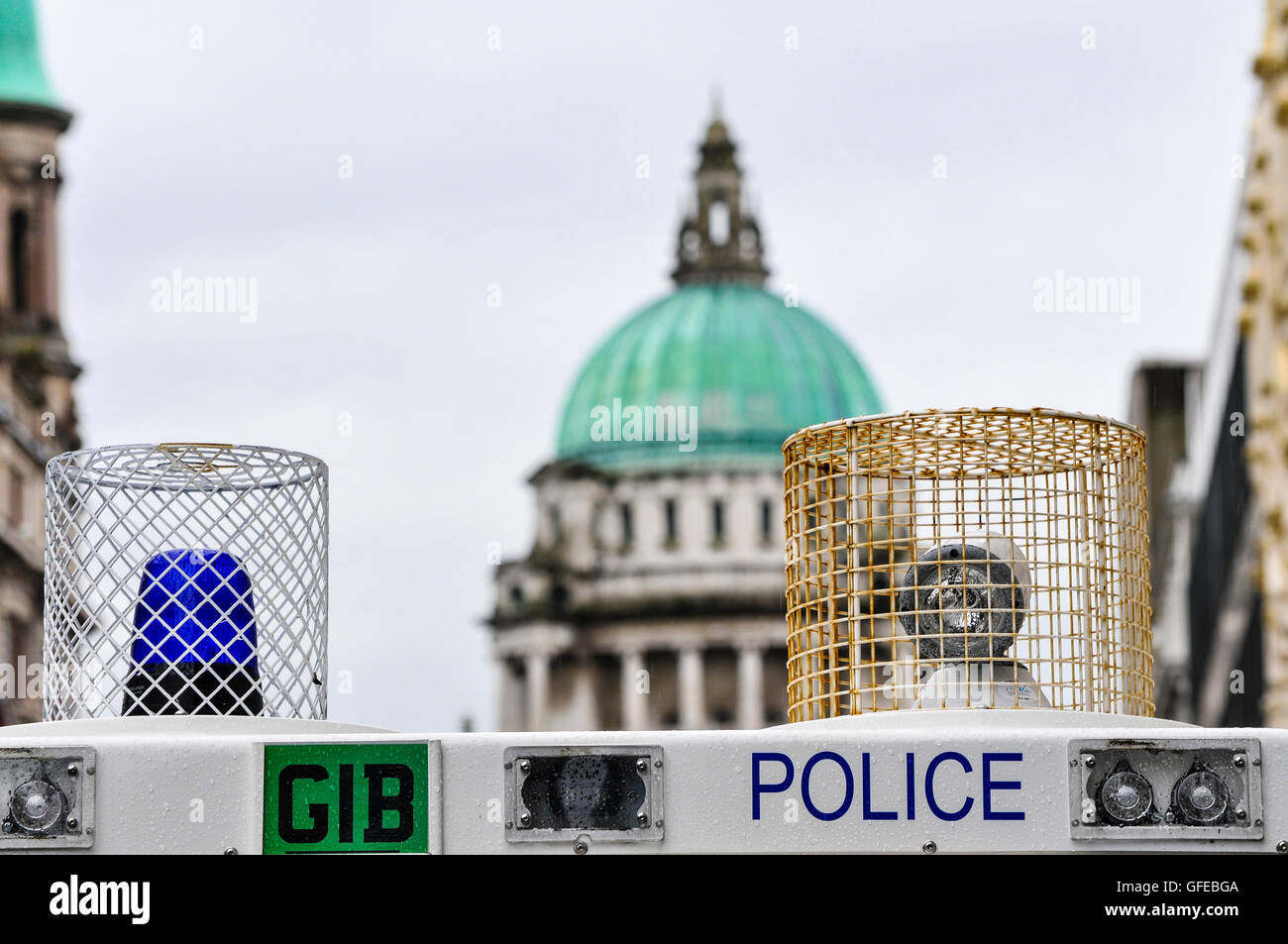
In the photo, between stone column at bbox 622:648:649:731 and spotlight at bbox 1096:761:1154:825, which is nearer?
spotlight at bbox 1096:761:1154:825

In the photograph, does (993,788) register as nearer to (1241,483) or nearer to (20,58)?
(1241,483)

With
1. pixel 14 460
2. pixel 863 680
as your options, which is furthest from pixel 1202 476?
pixel 863 680

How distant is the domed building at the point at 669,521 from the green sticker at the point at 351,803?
442 feet

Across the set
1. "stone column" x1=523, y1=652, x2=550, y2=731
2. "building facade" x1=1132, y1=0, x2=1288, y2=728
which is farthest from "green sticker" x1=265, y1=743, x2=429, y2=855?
"stone column" x1=523, y1=652, x2=550, y2=731

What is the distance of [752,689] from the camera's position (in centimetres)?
13925

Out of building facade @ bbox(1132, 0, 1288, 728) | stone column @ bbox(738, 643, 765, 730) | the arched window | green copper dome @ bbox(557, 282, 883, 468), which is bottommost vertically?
building facade @ bbox(1132, 0, 1288, 728)

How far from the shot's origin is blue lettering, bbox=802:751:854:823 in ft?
17.2

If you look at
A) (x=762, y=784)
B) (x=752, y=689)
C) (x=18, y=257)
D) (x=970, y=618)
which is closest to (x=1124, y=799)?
(x=762, y=784)

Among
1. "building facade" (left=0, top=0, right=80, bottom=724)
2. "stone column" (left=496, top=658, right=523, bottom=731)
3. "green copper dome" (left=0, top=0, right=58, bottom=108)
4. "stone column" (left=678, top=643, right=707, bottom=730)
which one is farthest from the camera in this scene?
"stone column" (left=496, top=658, right=523, bottom=731)

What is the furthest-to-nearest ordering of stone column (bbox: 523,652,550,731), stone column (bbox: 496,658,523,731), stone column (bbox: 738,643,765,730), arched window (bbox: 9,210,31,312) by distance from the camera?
stone column (bbox: 496,658,523,731) → stone column (bbox: 523,652,550,731) → stone column (bbox: 738,643,765,730) → arched window (bbox: 9,210,31,312)

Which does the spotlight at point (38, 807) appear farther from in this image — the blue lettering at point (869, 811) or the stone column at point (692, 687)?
the stone column at point (692, 687)

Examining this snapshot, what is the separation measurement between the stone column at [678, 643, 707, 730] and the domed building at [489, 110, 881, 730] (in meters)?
0.09

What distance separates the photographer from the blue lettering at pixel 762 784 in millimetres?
5242

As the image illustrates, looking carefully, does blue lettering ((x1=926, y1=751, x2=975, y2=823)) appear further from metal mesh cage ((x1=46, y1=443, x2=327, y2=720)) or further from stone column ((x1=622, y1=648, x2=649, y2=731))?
stone column ((x1=622, y1=648, x2=649, y2=731))
